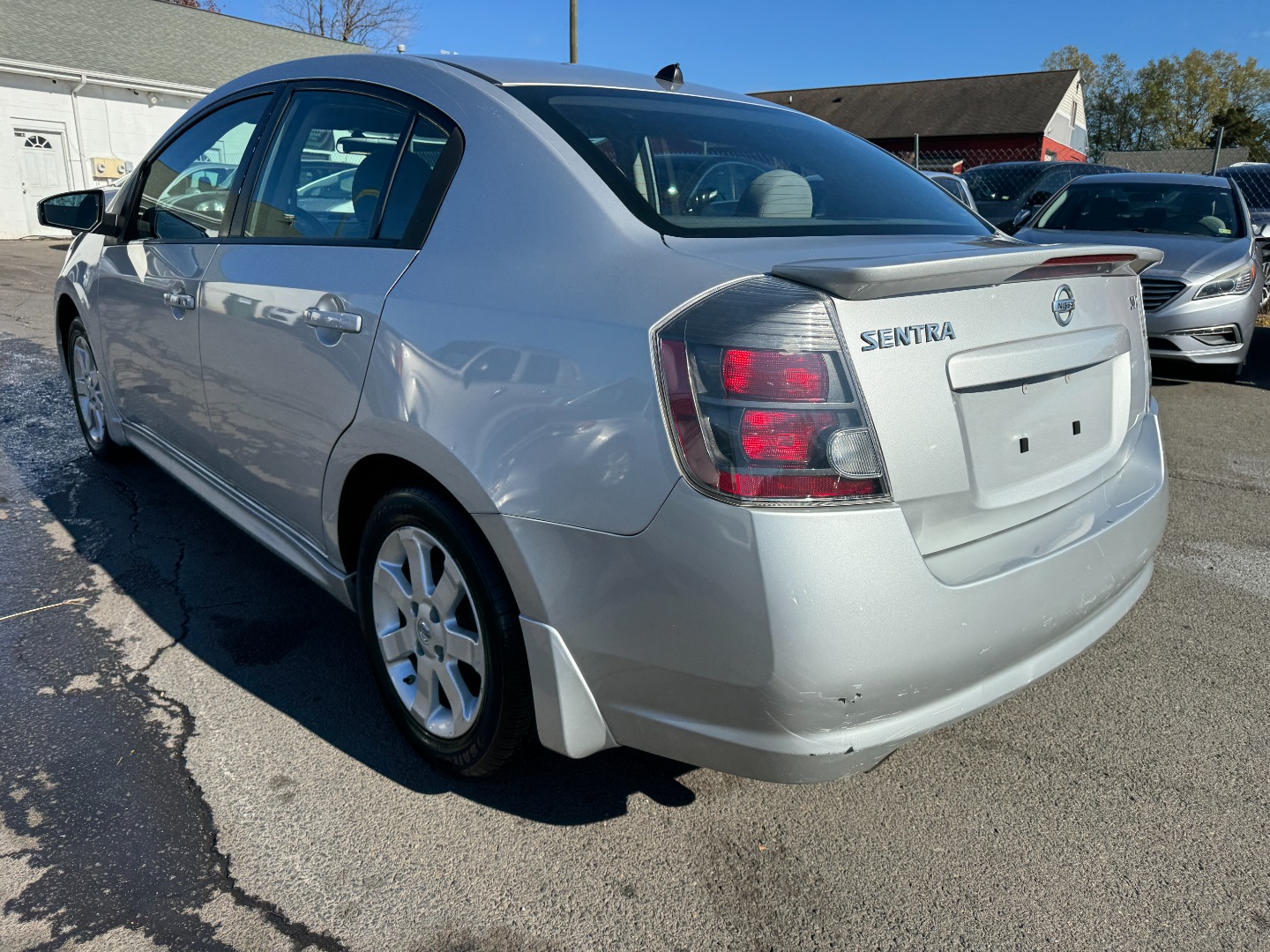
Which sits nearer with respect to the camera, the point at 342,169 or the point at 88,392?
the point at 342,169

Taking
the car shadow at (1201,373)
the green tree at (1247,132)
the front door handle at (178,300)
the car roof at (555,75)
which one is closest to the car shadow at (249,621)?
the front door handle at (178,300)

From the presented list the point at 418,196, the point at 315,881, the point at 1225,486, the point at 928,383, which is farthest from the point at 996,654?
the point at 1225,486

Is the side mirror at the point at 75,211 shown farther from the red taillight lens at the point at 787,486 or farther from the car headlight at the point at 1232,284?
the car headlight at the point at 1232,284

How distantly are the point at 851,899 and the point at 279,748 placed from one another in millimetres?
1519

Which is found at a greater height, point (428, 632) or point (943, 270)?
point (943, 270)

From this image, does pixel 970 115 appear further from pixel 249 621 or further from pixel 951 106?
pixel 249 621

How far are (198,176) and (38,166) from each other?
76.0 ft

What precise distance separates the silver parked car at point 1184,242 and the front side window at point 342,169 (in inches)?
197

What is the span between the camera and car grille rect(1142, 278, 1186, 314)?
688 centimetres

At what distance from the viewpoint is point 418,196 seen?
2.43m

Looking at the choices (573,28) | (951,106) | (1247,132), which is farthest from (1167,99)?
(573,28)

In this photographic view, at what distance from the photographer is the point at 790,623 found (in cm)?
171

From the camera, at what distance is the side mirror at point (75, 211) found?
429cm

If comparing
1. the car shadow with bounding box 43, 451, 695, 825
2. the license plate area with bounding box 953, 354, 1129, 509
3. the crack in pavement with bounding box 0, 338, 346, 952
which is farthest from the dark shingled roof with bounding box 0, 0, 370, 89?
the license plate area with bounding box 953, 354, 1129, 509
